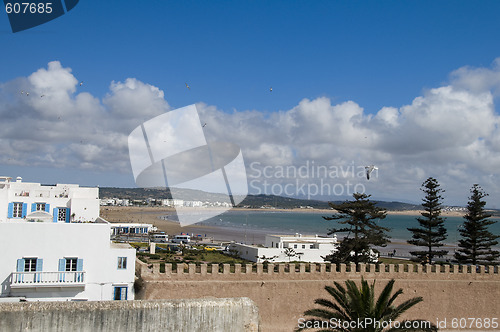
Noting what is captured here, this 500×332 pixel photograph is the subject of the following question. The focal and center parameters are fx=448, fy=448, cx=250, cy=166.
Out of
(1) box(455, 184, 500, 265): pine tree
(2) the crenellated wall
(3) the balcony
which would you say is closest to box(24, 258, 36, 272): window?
(3) the balcony

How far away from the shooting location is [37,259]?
13531 millimetres

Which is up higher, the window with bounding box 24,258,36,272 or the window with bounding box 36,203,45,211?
the window with bounding box 36,203,45,211

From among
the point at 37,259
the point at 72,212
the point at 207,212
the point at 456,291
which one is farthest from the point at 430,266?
the point at 207,212

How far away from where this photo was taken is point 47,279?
44.0 ft

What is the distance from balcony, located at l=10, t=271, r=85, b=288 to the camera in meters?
13.1

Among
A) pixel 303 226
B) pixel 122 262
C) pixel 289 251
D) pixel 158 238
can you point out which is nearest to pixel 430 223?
pixel 289 251

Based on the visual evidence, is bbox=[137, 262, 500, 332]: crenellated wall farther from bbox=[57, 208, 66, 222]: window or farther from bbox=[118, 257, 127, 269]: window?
bbox=[57, 208, 66, 222]: window

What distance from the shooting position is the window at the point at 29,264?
44.1 feet

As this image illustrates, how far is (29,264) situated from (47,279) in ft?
2.36

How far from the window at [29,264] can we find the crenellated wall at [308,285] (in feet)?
10.3

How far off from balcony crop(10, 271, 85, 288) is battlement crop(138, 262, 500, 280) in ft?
6.27

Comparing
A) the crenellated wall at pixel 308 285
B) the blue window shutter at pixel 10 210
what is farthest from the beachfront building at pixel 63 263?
the blue window shutter at pixel 10 210

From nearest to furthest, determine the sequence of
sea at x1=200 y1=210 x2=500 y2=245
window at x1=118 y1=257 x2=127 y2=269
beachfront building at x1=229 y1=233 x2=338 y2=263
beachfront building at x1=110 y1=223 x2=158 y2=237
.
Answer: window at x1=118 y1=257 x2=127 y2=269
beachfront building at x1=229 y1=233 x2=338 y2=263
beachfront building at x1=110 y1=223 x2=158 y2=237
sea at x1=200 y1=210 x2=500 y2=245

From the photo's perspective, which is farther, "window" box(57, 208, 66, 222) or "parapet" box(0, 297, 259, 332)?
"window" box(57, 208, 66, 222)
